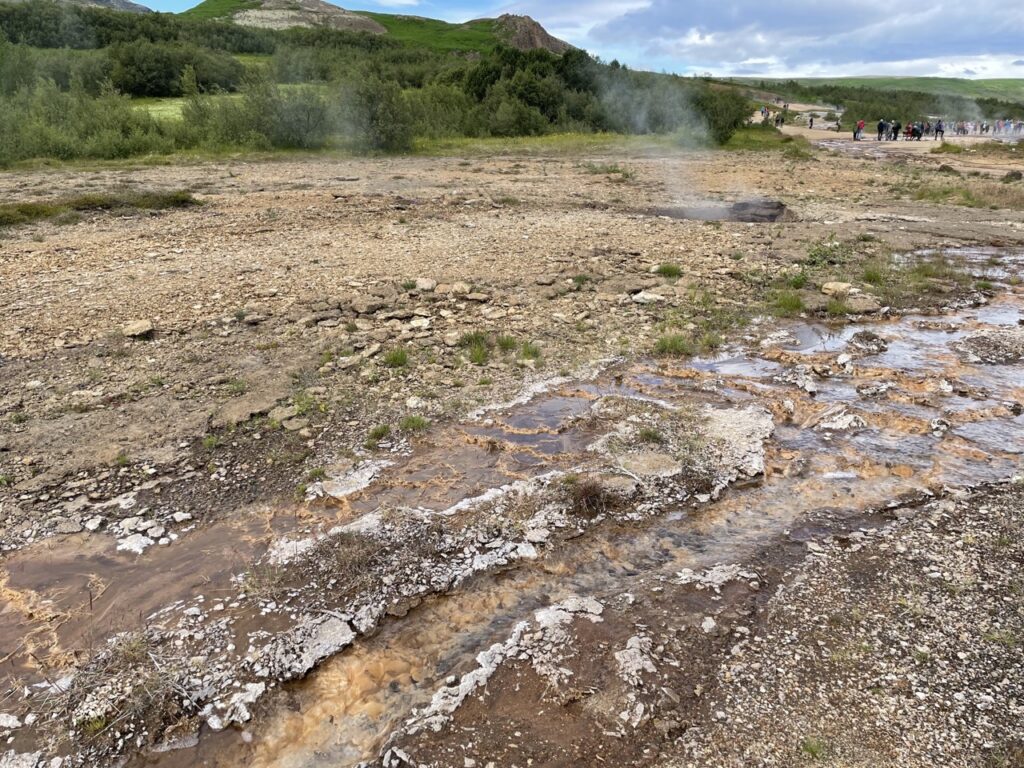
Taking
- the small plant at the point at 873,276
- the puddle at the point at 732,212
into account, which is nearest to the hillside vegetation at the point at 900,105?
the puddle at the point at 732,212

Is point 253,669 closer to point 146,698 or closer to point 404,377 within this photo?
point 146,698

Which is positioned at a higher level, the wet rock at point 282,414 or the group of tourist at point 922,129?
the group of tourist at point 922,129

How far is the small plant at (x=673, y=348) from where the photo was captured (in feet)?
24.5

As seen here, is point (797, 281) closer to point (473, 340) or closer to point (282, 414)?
point (473, 340)

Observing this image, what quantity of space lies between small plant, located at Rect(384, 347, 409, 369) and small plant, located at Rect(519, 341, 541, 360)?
4.25 ft

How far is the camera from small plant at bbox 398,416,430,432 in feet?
18.7

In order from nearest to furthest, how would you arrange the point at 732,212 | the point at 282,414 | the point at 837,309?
the point at 282,414 → the point at 837,309 → the point at 732,212

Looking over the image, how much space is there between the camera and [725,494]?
4887 mm

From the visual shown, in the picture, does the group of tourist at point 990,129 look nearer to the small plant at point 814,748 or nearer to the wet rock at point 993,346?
the wet rock at point 993,346

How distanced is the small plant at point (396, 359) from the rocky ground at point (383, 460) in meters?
0.04

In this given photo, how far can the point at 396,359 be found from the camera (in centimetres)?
688

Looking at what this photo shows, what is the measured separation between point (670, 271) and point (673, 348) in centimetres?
287

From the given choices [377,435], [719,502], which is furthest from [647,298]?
[377,435]

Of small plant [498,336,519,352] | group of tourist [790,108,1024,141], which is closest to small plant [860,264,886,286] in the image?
small plant [498,336,519,352]
